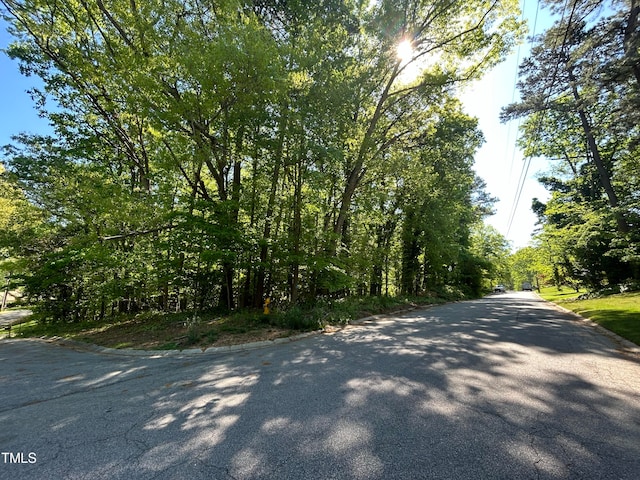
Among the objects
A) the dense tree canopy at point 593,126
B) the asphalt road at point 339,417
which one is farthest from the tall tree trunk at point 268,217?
the dense tree canopy at point 593,126

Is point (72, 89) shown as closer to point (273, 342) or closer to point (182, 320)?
point (182, 320)

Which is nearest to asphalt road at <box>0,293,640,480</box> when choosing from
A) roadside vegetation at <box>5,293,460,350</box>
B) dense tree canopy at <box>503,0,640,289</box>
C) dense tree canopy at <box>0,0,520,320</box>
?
roadside vegetation at <box>5,293,460,350</box>

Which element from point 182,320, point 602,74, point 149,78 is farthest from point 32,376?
point 602,74

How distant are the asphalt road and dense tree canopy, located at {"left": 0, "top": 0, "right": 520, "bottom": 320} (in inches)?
190

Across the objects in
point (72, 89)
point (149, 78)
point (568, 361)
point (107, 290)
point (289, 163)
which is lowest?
point (568, 361)

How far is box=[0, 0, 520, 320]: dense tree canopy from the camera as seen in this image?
7848mm

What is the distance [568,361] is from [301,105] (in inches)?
357

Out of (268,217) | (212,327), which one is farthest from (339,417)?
(268,217)

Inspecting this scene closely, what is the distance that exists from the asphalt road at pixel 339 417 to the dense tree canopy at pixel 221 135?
4.82m

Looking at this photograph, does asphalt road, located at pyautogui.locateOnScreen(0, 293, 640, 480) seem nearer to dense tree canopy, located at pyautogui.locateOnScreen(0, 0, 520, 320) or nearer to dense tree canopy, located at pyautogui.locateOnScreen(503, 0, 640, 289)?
dense tree canopy, located at pyautogui.locateOnScreen(0, 0, 520, 320)

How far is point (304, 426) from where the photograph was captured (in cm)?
261

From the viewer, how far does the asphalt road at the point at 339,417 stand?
2059 millimetres

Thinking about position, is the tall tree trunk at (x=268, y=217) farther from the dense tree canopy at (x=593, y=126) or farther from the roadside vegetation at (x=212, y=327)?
the dense tree canopy at (x=593, y=126)

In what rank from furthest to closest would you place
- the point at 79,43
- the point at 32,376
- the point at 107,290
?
the point at 107,290 < the point at 79,43 < the point at 32,376
